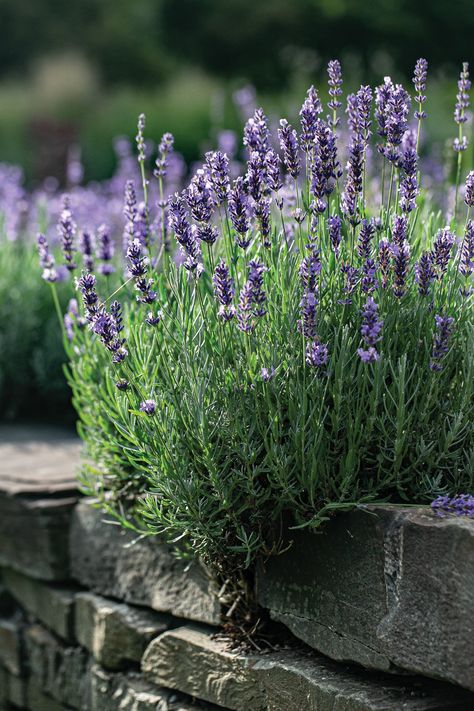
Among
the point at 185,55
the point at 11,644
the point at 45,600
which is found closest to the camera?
the point at 45,600

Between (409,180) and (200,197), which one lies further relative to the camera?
(409,180)

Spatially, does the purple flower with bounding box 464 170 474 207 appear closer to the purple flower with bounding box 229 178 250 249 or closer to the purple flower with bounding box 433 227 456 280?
the purple flower with bounding box 433 227 456 280

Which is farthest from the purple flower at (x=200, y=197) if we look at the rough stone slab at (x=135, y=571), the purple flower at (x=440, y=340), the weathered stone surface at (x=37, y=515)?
the weathered stone surface at (x=37, y=515)

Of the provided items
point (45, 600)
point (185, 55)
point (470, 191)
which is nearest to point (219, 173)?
point (470, 191)

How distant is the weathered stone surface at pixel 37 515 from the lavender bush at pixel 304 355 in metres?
0.94

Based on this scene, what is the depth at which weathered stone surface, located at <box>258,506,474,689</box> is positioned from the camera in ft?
6.44

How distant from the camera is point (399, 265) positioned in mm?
2123

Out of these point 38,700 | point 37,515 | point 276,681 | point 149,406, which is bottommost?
point 38,700

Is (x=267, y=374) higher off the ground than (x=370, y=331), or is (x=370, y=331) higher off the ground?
(x=370, y=331)

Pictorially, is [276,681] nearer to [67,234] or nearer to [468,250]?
[468,250]

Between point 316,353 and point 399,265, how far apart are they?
28 centimetres

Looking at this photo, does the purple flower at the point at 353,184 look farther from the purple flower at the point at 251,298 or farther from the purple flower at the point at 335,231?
the purple flower at the point at 251,298

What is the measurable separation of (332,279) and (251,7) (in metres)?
20.4

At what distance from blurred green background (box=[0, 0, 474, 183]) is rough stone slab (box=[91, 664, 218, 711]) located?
419 inches
